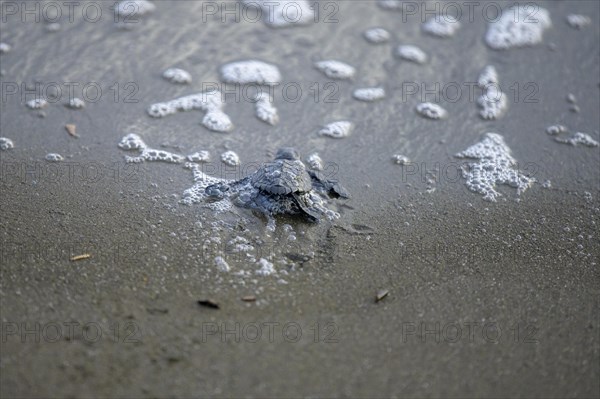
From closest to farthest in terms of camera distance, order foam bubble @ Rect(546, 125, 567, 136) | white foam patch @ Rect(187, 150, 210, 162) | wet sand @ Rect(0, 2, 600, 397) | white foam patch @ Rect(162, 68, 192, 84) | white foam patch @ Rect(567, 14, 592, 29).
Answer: wet sand @ Rect(0, 2, 600, 397) → white foam patch @ Rect(187, 150, 210, 162) → foam bubble @ Rect(546, 125, 567, 136) → white foam patch @ Rect(162, 68, 192, 84) → white foam patch @ Rect(567, 14, 592, 29)

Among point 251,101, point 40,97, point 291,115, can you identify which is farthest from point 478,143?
point 40,97

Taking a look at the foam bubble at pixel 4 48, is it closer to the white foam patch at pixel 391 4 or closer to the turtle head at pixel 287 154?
the turtle head at pixel 287 154

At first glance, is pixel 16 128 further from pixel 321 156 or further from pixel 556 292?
pixel 556 292

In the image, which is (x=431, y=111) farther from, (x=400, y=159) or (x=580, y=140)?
(x=580, y=140)

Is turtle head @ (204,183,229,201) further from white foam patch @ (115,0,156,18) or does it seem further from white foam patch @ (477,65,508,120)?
white foam patch @ (115,0,156,18)

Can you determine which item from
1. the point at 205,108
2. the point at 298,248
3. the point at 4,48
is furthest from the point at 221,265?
the point at 4,48

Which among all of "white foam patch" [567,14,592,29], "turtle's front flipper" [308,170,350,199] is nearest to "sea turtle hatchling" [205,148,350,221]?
"turtle's front flipper" [308,170,350,199]
